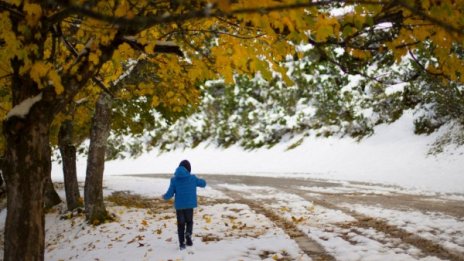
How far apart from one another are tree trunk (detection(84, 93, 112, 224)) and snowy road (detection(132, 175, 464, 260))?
Answer: 4.05m

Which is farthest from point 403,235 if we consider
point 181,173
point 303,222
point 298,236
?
point 181,173

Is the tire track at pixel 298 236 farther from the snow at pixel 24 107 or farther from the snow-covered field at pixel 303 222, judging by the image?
the snow at pixel 24 107

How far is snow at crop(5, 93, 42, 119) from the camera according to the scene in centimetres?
451

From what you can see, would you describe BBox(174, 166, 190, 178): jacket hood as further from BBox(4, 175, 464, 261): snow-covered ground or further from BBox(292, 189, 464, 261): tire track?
BBox(292, 189, 464, 261): tire track

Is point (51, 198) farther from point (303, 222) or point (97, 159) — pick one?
point (303, 222)

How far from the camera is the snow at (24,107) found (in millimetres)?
4508

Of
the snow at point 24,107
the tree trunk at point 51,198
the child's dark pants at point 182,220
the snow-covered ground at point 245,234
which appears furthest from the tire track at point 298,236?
the tree trunk at point 51,198

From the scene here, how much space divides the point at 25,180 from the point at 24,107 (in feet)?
2.65

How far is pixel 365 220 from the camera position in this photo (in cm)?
881

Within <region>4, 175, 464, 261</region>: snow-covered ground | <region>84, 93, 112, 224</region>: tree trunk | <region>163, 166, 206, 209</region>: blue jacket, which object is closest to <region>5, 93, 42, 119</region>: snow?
<region>163, 166, 206, 209</region>: blue jacket

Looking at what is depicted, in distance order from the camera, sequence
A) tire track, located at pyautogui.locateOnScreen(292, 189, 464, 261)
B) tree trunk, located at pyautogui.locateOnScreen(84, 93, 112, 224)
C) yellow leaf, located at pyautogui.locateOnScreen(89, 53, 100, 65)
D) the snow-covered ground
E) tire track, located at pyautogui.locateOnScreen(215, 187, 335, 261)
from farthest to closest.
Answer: tree trunk, located at pyautogui.locateOnScreen(84, 93, 112, 224), the snow-covered ground, tire track, located at pyautogui.locateOnScreen(215, 187, 335, 261), tire track, located at pyautogui.locateOnScreen(292, 189, 464, 261), yellow leaf, located at pyautogui.locateOnScreen(89, 53, 100, 65)

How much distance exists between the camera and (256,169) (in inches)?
1005

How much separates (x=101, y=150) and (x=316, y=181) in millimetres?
9457

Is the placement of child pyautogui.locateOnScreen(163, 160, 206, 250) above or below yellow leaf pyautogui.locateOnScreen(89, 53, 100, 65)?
below
